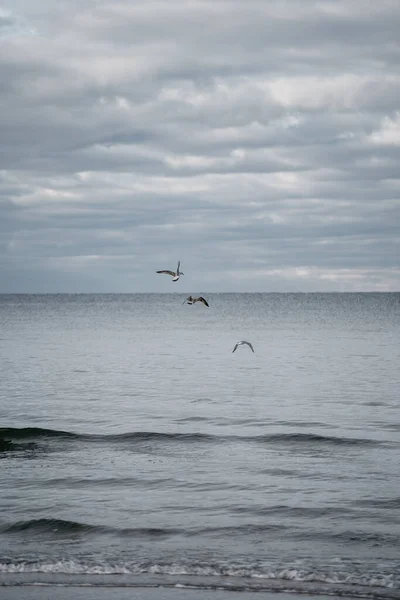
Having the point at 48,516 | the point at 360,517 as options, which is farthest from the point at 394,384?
the point at 48,516

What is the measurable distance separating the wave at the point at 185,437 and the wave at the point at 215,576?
11.7m

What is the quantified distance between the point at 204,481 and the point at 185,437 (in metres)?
6.51

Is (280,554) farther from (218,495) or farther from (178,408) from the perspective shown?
(178,408)

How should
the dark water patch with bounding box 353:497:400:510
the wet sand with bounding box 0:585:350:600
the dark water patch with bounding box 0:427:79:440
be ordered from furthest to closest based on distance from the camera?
the dark water patch with bounding box 0:427:79:440 → the dark water patch with bounding box 353:497:400:510 → the wet sand with bounding box 0:585:350:600

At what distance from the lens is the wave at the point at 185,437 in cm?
2465

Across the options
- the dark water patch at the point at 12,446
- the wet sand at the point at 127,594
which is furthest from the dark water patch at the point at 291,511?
the dark water patch at the point at 12,446

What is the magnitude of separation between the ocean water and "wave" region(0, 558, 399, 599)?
0.03 m

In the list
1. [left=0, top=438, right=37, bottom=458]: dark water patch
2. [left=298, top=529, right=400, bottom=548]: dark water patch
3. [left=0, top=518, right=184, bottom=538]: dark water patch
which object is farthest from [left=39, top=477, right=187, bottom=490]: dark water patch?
[left=0, top=438, right=37, bottom=458]: dark water patch

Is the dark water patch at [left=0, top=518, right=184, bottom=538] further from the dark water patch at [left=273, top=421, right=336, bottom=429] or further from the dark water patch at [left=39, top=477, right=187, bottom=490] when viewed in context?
the dark water patch at [left=273, top=421, right=336, bottom=429]

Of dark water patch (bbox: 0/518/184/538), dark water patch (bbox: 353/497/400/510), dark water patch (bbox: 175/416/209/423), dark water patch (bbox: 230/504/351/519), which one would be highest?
dark water patch (bbox: 353/497/400/510)

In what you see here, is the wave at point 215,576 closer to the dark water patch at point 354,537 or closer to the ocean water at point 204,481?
the ocean water at point 204,481

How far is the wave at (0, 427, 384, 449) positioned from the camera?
970 inches

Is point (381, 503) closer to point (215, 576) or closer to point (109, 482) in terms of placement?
point (215, 576)

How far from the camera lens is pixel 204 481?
1911 cm
